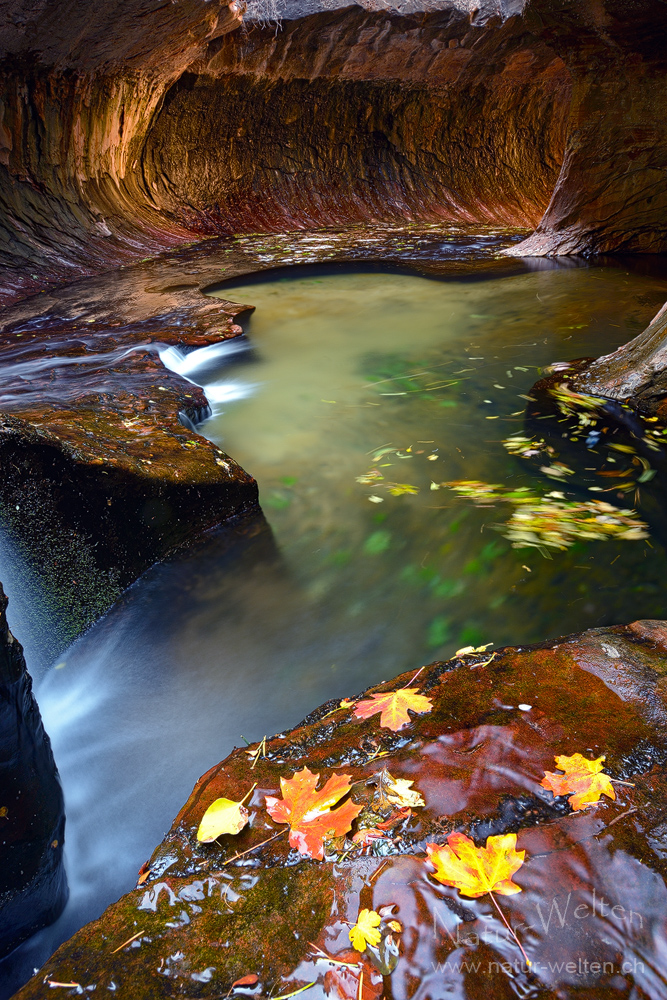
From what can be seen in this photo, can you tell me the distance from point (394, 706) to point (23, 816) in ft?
3.45

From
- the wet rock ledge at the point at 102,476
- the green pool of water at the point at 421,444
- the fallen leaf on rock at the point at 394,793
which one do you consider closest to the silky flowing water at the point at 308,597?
the green pool of water at the point at 421,444

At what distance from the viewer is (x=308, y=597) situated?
294cm

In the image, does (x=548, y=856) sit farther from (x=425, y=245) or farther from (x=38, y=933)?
(x=425, y=245)

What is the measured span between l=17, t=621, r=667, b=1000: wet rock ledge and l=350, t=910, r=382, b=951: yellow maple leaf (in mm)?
15

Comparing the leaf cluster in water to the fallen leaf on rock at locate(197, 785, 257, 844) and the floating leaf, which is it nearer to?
the floating leaf

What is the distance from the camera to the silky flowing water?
2246 mm

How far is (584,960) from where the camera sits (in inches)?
45.0


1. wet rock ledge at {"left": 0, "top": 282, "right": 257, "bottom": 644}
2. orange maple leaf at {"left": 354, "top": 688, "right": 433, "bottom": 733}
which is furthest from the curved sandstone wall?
orange maple leaf at {"left": 354, "top": 688, "right": 433, "bottom": 733}

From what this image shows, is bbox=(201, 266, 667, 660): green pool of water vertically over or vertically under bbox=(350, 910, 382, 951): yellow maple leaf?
under

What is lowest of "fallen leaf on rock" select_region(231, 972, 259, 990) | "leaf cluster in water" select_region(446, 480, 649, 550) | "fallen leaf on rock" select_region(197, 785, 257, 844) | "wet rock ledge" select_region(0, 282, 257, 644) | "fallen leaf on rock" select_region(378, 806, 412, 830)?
"leaf cluster in water" select_region(446, 480, 649, 550)

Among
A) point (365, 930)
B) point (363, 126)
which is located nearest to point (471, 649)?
point (365, 930)

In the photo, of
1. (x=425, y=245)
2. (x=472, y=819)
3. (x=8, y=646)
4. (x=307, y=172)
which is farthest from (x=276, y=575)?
(x=307, y=172)

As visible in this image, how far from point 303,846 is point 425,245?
920 cm

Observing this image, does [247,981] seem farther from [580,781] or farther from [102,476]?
[102,476]
